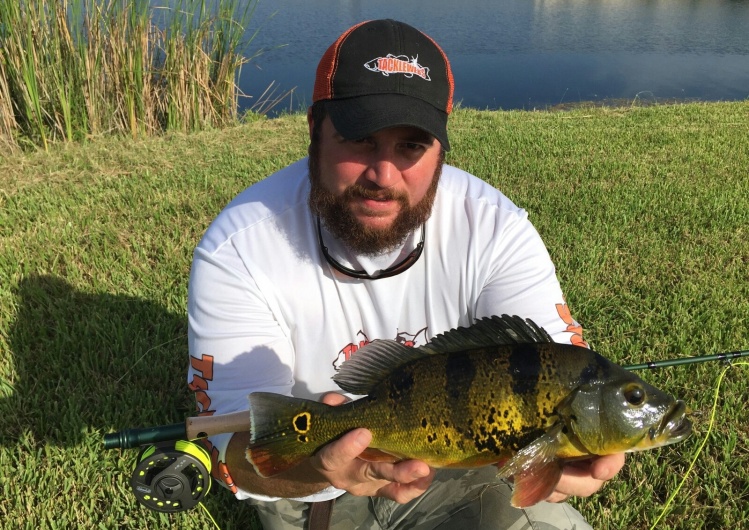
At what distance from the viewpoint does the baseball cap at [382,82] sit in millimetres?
2348

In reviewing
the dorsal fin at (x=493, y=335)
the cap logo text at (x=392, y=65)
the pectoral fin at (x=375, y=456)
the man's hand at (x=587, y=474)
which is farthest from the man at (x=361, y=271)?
the dorsal fin at (x=493, y=335)

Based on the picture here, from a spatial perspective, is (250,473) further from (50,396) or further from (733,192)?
(733,192)

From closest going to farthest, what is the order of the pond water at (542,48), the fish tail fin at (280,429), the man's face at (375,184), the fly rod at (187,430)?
the fish tail fin at (280,429) < the fly rod at (187,430) < the man's face at (375,184) < the pond water at (542,48)

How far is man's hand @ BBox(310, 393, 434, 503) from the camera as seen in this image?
5.87 ft

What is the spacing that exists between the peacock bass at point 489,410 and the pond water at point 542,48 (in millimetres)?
9759

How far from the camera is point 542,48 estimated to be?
1680 centimetres

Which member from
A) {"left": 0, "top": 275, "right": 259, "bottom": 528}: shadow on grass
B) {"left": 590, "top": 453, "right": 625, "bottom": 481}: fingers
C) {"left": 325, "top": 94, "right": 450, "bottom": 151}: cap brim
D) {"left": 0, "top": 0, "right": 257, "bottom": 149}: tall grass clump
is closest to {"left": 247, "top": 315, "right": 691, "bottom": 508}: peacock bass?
{"left": 590, "top": 453, "right": 625, "bottom": 481}: fingers

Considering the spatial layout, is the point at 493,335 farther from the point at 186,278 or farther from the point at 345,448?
the point at 186,278

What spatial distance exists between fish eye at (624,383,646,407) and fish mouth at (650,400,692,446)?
90 mm

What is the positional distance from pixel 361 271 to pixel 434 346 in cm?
69

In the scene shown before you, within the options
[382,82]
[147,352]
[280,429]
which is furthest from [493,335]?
[147,352]

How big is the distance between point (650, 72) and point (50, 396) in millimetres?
Answer: 15242

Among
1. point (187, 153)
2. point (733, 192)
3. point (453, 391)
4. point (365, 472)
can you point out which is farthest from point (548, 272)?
point (187, 153)

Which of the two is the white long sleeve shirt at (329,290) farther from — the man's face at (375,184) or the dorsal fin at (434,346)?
the dorsal fin at (434,346)
